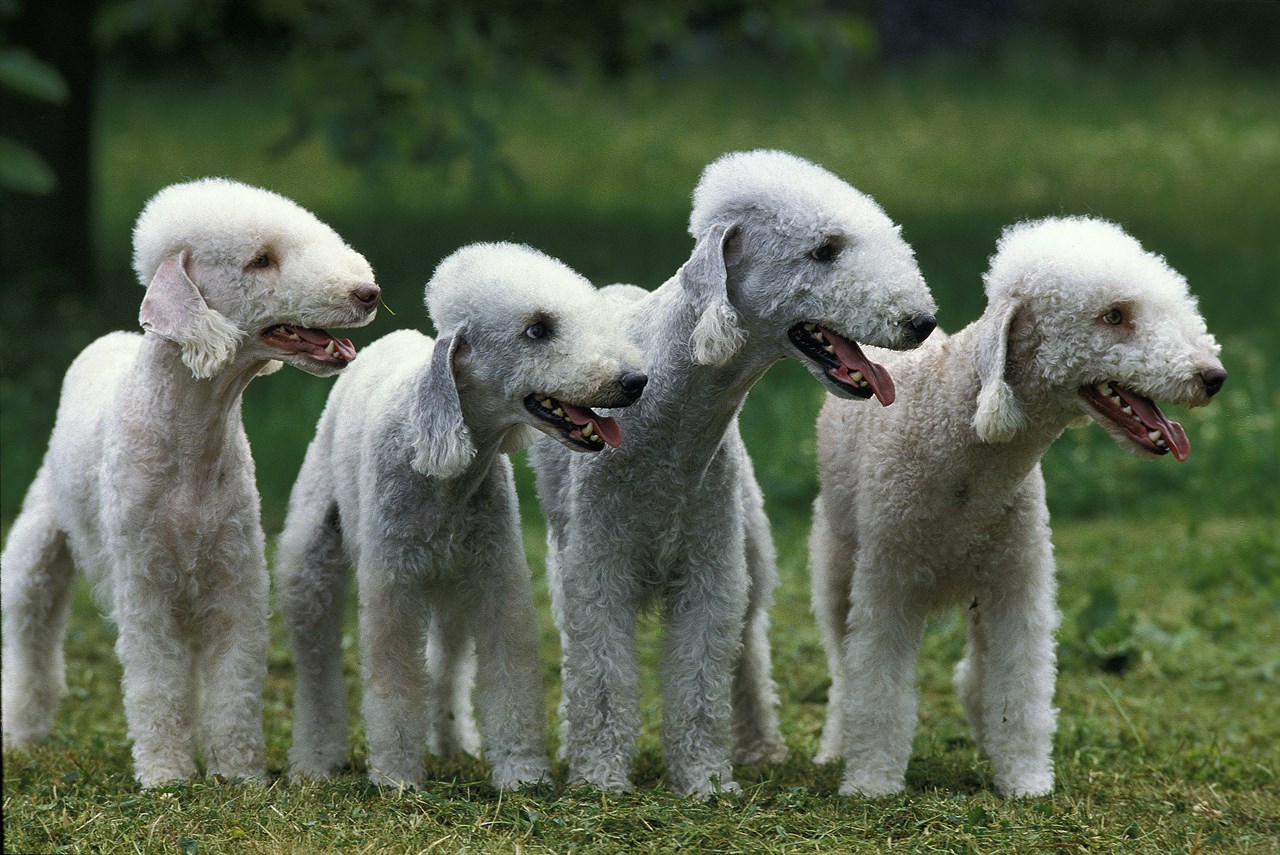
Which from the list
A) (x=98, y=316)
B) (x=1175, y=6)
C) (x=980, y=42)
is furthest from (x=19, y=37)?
(x=1175, y=6)

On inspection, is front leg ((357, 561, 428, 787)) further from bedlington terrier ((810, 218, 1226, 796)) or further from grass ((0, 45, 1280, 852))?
bedlington terrier ((810, 218, 1226, 796))

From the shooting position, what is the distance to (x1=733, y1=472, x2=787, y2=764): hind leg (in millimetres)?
5527

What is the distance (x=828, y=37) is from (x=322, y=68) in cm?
359

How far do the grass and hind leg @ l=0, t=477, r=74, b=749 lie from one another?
15cm

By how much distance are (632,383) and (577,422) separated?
21 cm

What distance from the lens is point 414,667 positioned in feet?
16.2

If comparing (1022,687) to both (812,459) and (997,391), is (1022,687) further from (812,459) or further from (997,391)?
(812,459)

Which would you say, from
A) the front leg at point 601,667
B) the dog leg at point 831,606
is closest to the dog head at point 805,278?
the front leg at point 601,667

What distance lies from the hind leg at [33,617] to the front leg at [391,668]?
152cm

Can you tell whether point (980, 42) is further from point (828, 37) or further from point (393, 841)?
point (393, 841)

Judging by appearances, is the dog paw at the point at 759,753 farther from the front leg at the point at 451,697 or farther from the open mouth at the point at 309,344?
the open mouth at the point at 309,344

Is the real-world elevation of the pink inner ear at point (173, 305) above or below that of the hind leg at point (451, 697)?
above

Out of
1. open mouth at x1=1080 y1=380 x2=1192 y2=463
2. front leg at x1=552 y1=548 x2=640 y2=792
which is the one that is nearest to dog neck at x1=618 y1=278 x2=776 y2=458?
front leg at x1=552 y1=548 x2=640 y2=792

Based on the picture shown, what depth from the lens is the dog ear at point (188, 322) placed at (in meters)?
4.63
